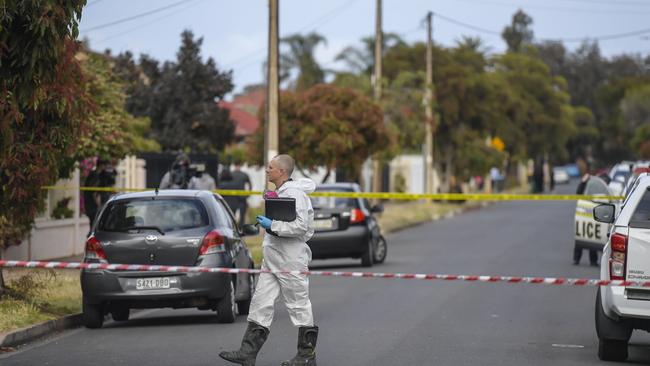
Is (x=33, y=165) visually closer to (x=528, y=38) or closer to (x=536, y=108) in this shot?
(x=536, y=108)

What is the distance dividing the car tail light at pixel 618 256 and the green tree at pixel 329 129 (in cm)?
2429

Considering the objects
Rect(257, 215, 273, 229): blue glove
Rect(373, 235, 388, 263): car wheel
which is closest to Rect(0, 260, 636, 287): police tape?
Rect(257, 215, 273, 229): blue glove

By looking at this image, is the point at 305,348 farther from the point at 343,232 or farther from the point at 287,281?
the point at 343,232

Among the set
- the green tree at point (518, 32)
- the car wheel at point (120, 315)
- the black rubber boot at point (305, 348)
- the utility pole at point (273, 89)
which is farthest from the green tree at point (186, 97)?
the green tree at point (518, 32)

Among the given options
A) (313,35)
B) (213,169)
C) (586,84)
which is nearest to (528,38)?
(586,84)

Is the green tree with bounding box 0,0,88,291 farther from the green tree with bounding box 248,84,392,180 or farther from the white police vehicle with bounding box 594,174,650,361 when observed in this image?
the green tree with bounding box 248,84,392,180

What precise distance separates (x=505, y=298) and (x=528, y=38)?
117 metres

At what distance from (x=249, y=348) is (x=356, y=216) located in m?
12.6

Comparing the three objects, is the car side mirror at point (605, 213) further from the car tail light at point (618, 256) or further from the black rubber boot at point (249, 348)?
the black rubber boot at point (249, 348)

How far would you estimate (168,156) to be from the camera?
27.8 meters

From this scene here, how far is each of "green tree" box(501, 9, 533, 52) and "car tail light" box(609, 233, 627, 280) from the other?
114 metres

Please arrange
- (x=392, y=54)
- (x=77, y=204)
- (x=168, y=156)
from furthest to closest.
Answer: (x=392, y=54), (x=168, y=156), (x=77, y=204)

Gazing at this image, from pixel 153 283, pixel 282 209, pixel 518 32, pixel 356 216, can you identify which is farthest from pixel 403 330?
pixel 518 32

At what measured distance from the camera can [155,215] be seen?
45.8 ft
